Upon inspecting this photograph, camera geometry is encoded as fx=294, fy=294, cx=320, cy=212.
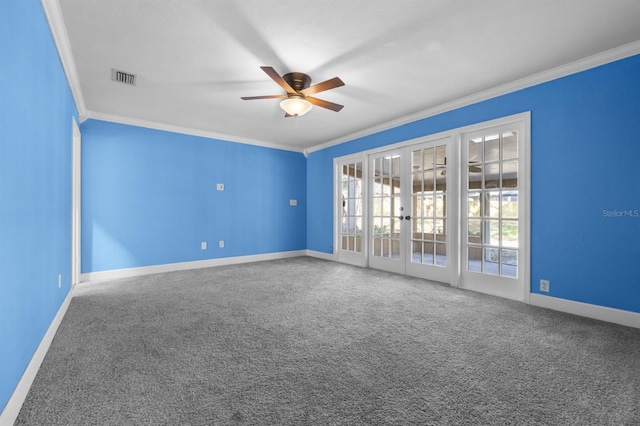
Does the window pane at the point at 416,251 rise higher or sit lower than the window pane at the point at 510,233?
lower

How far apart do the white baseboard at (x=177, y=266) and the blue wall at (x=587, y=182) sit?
4409 millimetres

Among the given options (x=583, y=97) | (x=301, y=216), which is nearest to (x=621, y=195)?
(x=583, y=97)

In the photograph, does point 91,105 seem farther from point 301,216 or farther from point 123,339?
point 301,216

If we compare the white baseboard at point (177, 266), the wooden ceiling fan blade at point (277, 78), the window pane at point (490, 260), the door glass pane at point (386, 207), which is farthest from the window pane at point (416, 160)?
the white baseboard at point (177, 266)

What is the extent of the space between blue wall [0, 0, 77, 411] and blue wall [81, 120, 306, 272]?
178 centimetres

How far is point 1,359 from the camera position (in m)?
1.34

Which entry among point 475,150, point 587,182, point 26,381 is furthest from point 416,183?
point 26,381

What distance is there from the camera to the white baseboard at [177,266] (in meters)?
4.30

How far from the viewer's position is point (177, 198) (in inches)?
197

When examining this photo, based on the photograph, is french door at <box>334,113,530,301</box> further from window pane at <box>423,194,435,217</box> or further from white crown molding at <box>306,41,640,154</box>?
white crown molding at <box>306,41,640,154</box>

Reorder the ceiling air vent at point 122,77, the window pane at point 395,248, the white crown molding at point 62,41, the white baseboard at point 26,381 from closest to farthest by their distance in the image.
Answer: the white baseboard at point 26,381
the white crown molding at point 62,41
the ceiling air vent at point 122,77
the window pane at point 395,248

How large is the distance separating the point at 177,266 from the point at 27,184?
3.44 m

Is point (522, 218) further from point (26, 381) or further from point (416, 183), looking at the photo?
point (26, 381)

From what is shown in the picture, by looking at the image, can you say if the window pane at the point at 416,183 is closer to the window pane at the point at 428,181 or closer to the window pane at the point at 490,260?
the window pane at the point at 428,181
